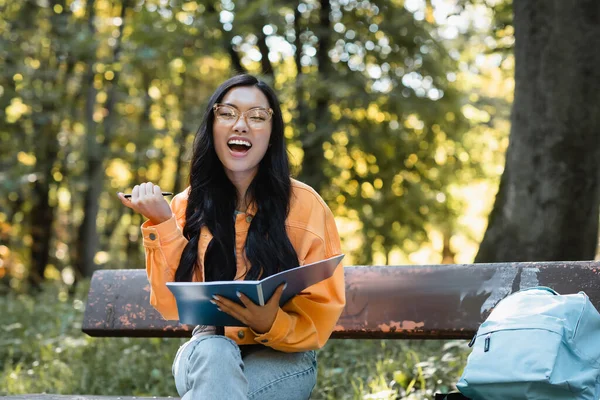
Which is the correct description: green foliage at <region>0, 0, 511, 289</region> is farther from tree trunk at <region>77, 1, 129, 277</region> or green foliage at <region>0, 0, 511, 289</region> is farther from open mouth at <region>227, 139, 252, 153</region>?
open mouth at <region>227, 139, 252, 153</region>

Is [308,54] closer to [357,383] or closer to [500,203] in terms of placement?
[500,203]

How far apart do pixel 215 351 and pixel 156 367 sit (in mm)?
2705

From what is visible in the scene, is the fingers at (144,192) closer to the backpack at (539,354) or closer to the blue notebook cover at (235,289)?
the blue notebook cover at (235,289)

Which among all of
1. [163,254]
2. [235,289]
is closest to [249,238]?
[163,254]

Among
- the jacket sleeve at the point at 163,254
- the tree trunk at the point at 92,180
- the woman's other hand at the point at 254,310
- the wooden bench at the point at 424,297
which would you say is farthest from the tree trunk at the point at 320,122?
the woman's other hand at the point at 254,310

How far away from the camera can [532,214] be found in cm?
505

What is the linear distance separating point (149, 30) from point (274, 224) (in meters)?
6.55

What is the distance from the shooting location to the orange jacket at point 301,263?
2635 mm

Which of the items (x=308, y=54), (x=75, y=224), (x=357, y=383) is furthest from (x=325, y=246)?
(x=75, y=224)

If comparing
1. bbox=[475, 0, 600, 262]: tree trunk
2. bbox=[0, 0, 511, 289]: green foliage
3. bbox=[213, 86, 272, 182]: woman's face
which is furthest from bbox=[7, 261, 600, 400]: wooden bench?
bbox=[0, 0, 511, 289]: green foliage

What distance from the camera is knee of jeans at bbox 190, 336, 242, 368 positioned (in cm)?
241

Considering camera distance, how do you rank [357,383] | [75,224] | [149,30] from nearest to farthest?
[357,383]
[149,30]
[75,224]

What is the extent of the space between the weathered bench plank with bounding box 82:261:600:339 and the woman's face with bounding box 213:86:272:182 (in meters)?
0.96

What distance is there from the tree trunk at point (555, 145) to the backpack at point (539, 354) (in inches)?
102
